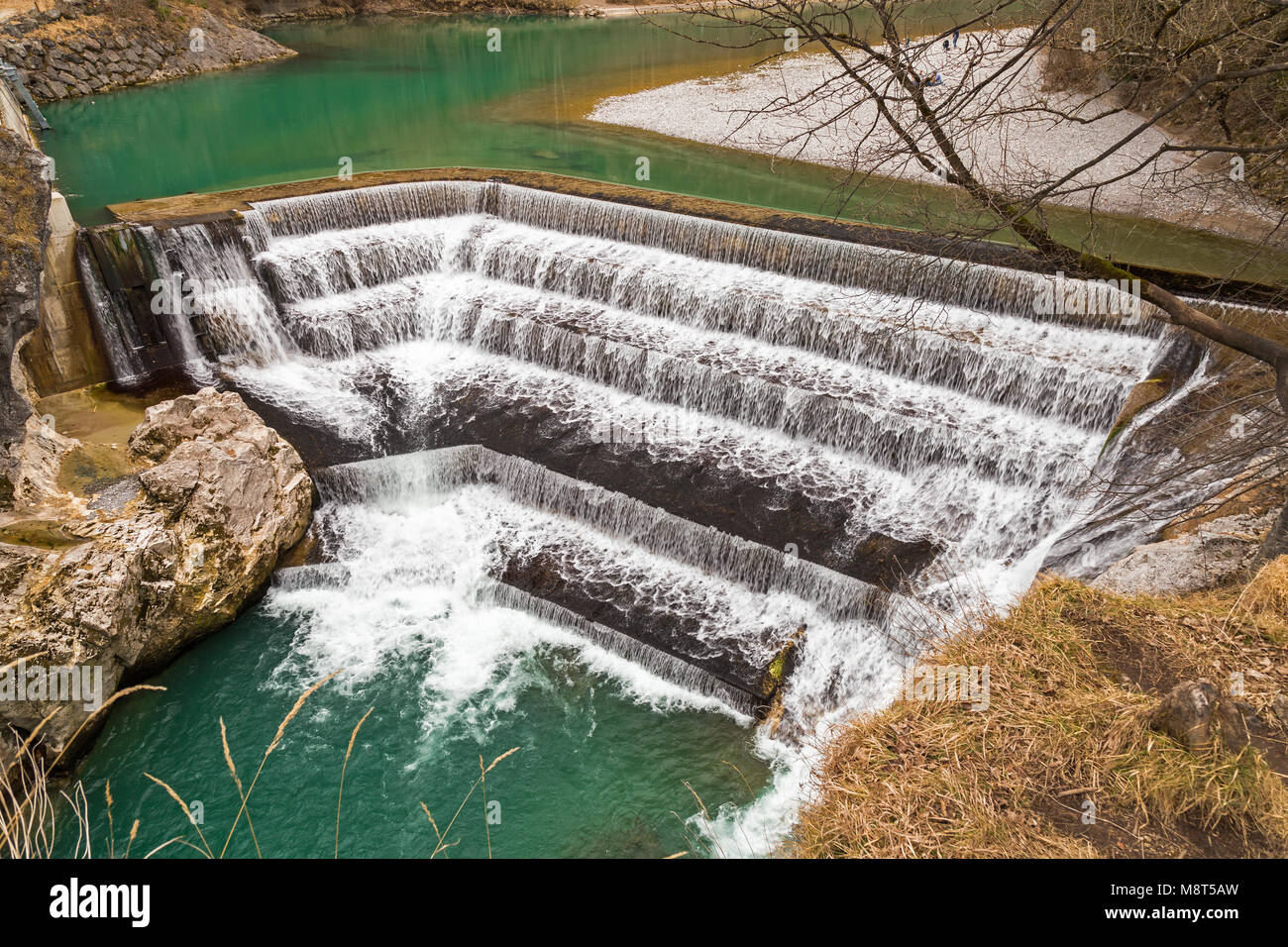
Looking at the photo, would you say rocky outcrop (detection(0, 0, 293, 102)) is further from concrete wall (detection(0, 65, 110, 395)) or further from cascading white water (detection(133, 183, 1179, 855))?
cascading white water (detection(133, 183, 1179, 855))

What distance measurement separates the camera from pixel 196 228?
38.5 feet

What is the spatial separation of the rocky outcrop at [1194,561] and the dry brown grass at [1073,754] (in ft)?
A: 2.34

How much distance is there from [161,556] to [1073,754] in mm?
7765

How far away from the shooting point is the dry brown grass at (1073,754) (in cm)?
352

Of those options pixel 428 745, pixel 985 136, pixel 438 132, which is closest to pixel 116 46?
pixel 438 132

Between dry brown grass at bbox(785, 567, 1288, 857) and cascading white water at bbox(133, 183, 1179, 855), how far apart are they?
98.5 inches

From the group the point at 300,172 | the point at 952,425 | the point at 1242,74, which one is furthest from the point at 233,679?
the point at 300,172

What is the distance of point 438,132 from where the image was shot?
19250 mm

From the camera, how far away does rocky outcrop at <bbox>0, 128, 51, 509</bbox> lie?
8.10 meters

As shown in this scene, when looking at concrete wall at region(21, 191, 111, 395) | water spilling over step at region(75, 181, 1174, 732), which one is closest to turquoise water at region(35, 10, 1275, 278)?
water spilling over step at region(75, 181, 1174, 732)

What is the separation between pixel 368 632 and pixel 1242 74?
311 inches
